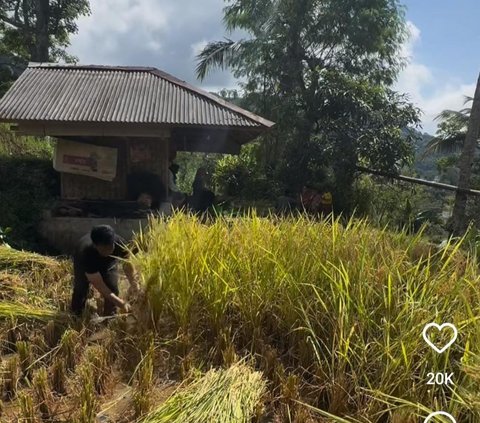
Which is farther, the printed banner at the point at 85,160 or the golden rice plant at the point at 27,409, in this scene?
the printed banner at the point at 85,160

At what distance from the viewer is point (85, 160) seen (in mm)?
8922

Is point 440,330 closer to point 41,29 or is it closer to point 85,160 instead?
point 85,160

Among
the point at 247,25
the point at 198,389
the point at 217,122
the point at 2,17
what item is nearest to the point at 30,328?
the point at 198,389

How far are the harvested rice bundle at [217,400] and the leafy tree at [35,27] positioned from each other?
55.4ft

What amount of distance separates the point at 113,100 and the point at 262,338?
6760 millimetres

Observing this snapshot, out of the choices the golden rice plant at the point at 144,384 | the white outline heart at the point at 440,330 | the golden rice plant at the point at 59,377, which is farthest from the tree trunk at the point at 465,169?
the golden rice plant at the point at 59,377

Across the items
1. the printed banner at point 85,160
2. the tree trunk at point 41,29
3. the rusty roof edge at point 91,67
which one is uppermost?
the tree trunk at point 41,29

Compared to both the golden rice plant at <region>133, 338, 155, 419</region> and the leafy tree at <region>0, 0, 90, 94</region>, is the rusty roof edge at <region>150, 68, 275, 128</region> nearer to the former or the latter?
the golden rice plant at <region>133, 338, 155, 419</region>

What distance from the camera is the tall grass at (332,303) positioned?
2.57 m

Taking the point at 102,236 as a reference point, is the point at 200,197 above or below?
below

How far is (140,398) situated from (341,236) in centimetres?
175

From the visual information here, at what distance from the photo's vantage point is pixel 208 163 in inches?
651

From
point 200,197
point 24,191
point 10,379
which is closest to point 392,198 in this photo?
point 200,197

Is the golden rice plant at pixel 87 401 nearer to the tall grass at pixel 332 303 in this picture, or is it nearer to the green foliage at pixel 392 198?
the tall grass at pixel 332 303
